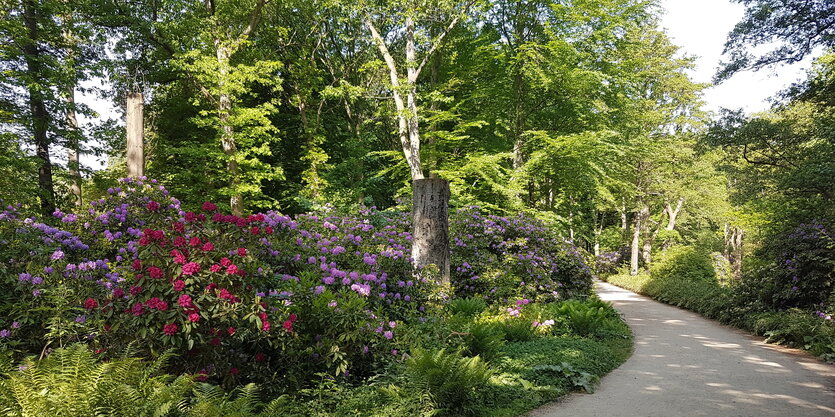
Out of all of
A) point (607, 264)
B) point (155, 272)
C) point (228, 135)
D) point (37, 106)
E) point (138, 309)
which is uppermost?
point (37, 106)

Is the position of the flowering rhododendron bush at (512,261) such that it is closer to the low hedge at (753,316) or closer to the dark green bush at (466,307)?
the dark green bush at (466,307)

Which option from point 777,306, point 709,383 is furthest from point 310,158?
point 777,306

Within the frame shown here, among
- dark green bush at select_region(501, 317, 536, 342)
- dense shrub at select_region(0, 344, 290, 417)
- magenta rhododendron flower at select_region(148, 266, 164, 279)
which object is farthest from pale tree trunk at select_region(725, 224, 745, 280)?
magenta rhododendron flower at select_region(148, 266, 164, 279)

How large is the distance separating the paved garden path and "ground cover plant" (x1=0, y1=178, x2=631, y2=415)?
0.39 meters

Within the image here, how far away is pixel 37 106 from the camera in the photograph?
10.9m

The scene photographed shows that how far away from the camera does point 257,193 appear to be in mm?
14117

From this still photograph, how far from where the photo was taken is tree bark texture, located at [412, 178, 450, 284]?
6965 millimetres

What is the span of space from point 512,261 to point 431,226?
2833 mm

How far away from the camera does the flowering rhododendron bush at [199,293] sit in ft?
10.6

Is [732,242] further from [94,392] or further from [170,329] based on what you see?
[94,392]

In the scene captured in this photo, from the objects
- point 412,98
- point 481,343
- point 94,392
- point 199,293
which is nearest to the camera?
point 94,392

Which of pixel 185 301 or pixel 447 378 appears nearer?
pixel 185 301

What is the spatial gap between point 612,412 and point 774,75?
968cm

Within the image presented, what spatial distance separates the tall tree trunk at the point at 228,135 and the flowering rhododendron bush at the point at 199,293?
25.2 ft
